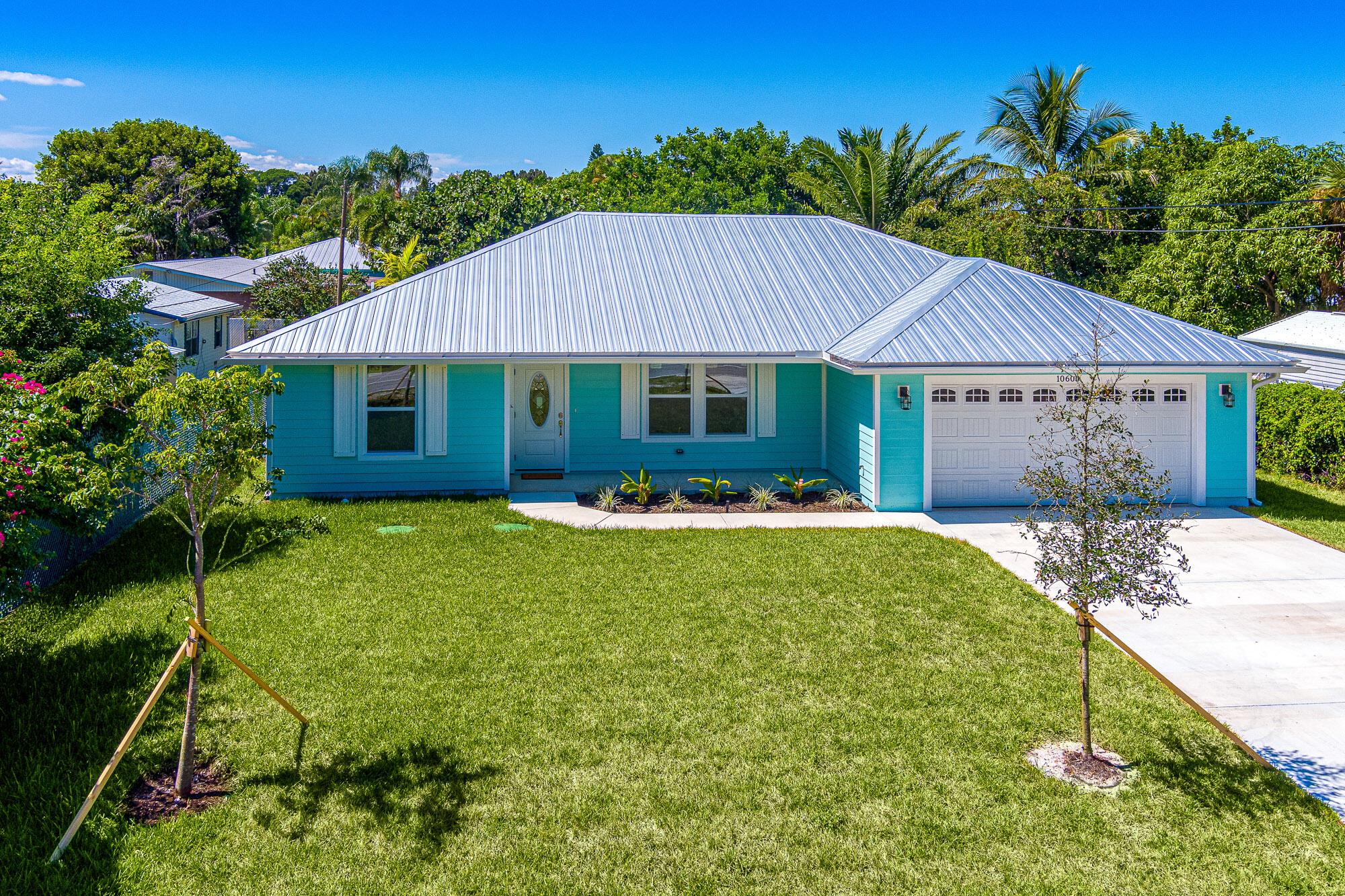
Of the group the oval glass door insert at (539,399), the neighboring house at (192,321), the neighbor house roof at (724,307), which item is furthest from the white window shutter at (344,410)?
the neighboring house at (192,321)

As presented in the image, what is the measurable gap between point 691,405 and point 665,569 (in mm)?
6485

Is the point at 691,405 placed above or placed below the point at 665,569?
above

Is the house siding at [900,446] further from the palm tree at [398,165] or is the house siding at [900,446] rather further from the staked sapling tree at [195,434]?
the palm tree at [398,165]

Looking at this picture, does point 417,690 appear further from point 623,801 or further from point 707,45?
point 707,45

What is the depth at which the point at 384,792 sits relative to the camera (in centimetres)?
621

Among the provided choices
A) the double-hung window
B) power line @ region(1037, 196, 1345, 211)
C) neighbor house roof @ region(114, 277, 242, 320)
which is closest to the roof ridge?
the double-hung window

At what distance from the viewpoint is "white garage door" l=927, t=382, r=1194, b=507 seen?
1473cm

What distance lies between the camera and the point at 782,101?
48.1 m

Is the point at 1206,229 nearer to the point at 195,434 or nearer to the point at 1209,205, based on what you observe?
the point at 1209,205

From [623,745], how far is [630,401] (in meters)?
10.9

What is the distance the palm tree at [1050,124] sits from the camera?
1256 inches

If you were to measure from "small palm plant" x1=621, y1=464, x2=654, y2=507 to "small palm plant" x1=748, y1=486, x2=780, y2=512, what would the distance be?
A: 5.66ft

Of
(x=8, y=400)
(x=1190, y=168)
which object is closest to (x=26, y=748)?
(x=8, y=400)

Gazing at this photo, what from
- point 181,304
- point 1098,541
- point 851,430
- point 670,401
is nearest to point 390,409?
point 670,401
